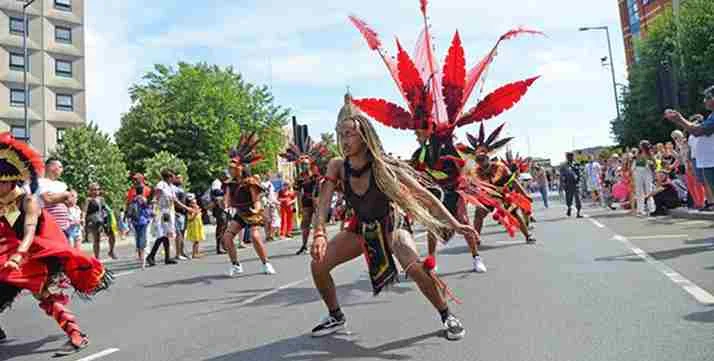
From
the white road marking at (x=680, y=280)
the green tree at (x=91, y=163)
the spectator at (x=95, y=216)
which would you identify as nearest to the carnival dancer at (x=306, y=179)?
the spectator at (x=95, y=216)

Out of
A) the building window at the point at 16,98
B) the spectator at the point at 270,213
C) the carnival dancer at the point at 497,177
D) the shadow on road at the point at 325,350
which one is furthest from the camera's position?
the building window at the point at 16,98

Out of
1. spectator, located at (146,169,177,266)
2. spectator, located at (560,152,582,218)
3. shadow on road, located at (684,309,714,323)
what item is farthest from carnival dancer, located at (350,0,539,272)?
spectator, located at (560,152,582,218)

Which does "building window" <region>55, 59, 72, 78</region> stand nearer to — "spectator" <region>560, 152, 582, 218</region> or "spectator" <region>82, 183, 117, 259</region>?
"spectator" <region>82, 183, 117, 259</region>

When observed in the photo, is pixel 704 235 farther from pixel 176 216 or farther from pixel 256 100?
pixel 256 100

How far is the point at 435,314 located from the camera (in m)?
4.93

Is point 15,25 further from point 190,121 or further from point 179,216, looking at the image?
point 179,216

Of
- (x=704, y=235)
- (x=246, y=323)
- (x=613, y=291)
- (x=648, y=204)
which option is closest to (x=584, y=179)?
(x=648, y=204)

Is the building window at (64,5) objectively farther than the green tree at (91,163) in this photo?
Yes

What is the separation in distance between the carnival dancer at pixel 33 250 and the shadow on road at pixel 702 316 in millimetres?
4593

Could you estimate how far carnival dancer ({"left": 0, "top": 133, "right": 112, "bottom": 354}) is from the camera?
4.44 metres

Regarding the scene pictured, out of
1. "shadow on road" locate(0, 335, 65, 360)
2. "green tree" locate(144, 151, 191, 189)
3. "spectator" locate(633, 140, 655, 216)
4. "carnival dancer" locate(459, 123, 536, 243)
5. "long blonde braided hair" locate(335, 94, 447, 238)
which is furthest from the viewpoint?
"green tree" locate(144, 151, 191, 189)

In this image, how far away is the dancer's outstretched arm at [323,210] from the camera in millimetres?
4141

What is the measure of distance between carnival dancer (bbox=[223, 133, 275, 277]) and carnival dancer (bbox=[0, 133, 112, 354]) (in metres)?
3.25

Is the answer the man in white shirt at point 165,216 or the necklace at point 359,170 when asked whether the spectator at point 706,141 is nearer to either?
the necklace at point 359,170
